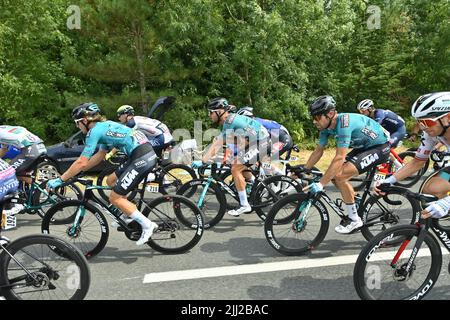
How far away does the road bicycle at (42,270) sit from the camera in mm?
3688

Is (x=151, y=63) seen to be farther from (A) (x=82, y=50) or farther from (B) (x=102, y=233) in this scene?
(B) (x=102, y=233)

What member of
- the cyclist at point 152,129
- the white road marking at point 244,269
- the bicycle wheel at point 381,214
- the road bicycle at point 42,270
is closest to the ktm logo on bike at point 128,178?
the white road marking at point 244,269

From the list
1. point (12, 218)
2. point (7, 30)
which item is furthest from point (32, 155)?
point (7, 30)

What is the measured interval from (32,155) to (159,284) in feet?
13.1

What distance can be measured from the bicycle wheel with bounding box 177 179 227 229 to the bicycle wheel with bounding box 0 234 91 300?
277 cm

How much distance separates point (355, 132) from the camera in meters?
5.57

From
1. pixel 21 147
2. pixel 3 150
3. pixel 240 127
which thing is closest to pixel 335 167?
pixel 240 127

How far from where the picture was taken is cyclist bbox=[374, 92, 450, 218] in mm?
3703

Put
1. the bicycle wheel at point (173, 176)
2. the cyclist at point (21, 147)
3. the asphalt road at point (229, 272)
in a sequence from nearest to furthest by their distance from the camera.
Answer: the asphalt road at point (229, 272)
the cyclist at point (21, 147)
the bicycle wheel at point (173, 176)

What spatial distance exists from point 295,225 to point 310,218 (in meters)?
0.22

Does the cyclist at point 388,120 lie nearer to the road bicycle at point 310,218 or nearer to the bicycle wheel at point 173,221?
the road bicycle at point 310,218

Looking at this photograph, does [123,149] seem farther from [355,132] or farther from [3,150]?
[355,132]

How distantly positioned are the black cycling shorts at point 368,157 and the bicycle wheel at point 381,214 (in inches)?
16.3

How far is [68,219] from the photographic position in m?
5.42
